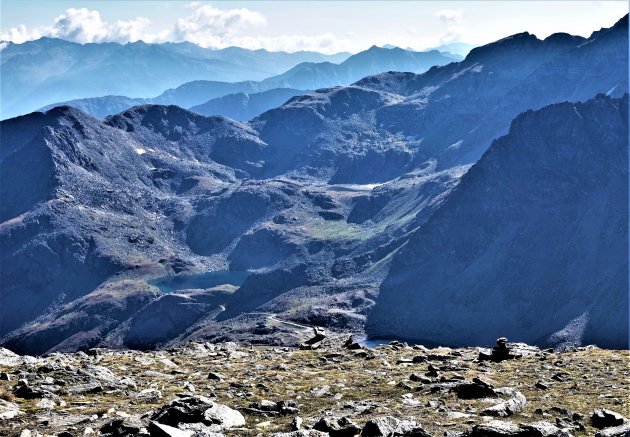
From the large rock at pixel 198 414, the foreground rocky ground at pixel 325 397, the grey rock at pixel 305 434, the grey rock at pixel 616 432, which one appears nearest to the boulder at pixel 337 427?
the foreground rocky ground at pixel 325 397

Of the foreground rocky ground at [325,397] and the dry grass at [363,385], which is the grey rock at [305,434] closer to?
the foreground rocky ground at [325,397]

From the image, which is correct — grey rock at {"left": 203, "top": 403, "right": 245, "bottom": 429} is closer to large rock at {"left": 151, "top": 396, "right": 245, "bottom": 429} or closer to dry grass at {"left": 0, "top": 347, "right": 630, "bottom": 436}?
large rock at {"left": 151, "top": 396, "right": 245, "bottom": 429}

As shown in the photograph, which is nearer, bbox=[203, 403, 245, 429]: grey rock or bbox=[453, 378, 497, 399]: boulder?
bbox=[203, 403, 245, 429]: grey rock

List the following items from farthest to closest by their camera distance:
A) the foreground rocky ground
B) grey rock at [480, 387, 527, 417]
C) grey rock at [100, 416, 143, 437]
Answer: grey rock at [480, 387, 527, 417]
the foreground rocky ground
grey rock at [100, 416, 143, 437]

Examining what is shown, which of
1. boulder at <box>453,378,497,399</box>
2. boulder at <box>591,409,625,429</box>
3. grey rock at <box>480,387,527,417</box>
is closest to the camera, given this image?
boulder at <box>591,409,625,429</box>

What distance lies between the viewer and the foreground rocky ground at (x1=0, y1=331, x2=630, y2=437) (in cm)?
3491

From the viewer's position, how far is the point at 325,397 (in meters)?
44.6

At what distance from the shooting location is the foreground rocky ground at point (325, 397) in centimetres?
3491

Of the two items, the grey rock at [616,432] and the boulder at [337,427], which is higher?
the boulder at [337,427]

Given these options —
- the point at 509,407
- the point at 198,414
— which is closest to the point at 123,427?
the point at 198,414

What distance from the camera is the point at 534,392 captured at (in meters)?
46.0

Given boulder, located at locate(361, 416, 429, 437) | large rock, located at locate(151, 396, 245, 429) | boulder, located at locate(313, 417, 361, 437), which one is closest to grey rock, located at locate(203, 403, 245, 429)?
large rock, located at locate(151, 396, 245, 429)

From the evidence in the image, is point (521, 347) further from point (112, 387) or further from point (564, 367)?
point (112, 387)

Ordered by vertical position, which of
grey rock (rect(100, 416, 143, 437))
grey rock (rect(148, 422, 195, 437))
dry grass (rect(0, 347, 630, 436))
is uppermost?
grey rock (rect(148, 422, 195, 437))
